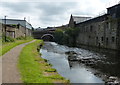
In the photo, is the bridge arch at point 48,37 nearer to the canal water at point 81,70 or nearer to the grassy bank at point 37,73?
the canal water at point 81,70

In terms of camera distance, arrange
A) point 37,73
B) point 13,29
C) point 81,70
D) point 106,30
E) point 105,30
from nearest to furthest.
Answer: point 37,73 → point 81,70 → point 106,30 → point 105,30 → point 13,29

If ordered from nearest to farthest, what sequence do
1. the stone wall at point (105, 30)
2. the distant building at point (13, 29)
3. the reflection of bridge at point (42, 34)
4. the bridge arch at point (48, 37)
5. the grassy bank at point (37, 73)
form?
the grassy bank at point (37, 73) < the stone wall at point (105, 30) < the distant building at point (13, 29) < the reflection of bridge at point (42, 34) < the bridge arch at point (48, 37)

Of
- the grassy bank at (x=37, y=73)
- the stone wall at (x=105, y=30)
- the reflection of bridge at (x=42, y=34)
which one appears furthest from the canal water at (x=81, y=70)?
the reflection of bridge at (x=42, y=34)

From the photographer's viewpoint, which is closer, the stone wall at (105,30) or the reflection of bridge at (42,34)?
the stone wall at (105,30)

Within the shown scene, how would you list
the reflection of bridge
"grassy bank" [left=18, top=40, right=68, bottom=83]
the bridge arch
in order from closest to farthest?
"grassy bank" [left=18, top=40, right=68, bottom=83]
the reflection of bridge
the bridge arch

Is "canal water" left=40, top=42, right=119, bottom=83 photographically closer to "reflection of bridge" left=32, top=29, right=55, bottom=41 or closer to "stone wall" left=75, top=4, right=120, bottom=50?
"stone wall" left=75, top=4, right=120, bottom=50

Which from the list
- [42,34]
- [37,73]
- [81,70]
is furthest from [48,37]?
[37,73]

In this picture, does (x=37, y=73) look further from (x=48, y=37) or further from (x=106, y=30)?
(x=48, y=37)

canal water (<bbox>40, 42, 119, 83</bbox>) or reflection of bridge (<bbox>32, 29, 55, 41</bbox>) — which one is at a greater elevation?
reflection of bridge (<bbox>32, 29, 55, 41</bbox>)

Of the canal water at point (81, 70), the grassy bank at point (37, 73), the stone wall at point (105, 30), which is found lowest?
the canal water at point (81, 70)

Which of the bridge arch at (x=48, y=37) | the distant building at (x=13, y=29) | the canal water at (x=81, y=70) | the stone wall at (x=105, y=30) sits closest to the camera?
the canal water at (x=81, y=70)

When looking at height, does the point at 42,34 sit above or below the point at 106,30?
above

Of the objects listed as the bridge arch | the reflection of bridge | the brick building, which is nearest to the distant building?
the reflection of bridge

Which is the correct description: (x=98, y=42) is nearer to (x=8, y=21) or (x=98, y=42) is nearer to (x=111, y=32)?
(x=111, y=32)
